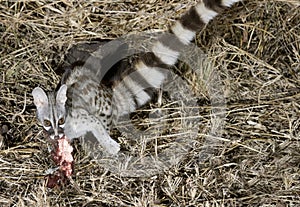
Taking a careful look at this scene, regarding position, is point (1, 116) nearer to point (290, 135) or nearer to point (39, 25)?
point (39, 25)

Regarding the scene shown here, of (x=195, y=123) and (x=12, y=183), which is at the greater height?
(x=12, y=183)

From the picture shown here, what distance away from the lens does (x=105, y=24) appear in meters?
4.79

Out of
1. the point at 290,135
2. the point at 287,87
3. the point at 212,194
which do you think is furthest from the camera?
the point at 287,87

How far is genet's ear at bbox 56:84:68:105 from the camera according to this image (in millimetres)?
4016

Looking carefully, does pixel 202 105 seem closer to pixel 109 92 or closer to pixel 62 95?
pixel 109 92

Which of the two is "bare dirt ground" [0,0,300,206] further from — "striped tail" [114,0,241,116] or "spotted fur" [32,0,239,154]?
"striped tail" [114,0,241,116]

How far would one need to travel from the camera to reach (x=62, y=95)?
404 centimetres

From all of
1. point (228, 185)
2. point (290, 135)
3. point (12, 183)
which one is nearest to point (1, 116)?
point (12, 183)

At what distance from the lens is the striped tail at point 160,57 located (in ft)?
13.5

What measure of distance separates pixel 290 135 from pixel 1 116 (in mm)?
1883

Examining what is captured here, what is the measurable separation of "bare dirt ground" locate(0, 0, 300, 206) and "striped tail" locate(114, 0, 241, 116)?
0.46m

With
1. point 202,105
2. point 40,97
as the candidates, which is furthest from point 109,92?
point 202,105

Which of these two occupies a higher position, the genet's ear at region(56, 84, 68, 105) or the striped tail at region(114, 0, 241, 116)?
the genet's ear at region(56, 84, 68, 105)

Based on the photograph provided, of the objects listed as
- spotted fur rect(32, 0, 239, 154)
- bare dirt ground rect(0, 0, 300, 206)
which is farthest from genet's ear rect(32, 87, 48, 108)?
bare dirt ground rect(0, 0, 300, 206)
